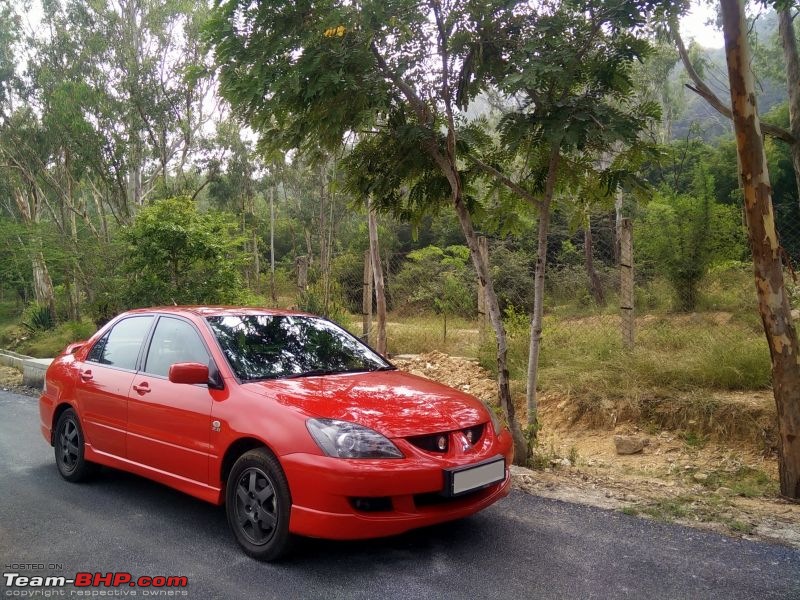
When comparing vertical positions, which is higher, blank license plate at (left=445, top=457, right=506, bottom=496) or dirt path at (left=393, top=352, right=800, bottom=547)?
blank license plate at (left=445, top=457, right=506, bottom=496)

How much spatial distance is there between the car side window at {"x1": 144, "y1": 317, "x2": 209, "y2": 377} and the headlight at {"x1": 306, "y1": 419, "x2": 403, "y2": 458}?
124cm

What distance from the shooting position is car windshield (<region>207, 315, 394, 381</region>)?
170 inches

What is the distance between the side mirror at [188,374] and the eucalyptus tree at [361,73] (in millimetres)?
2304

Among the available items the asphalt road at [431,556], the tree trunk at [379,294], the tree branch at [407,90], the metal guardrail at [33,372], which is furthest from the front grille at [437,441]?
the metal guardrail at [33,372]

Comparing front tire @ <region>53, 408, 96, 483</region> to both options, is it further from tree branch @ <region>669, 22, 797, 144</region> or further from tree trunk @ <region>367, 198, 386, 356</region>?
tree branch @ <region>669, 22, 797, 144</region>

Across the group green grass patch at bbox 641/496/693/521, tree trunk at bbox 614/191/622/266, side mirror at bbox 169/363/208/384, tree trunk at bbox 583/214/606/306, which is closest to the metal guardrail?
side mirror at bbox 169/363/208/384

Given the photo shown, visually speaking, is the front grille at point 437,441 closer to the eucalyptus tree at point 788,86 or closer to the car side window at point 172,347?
the car side window at point 172,347

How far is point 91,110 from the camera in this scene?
58.4 feet

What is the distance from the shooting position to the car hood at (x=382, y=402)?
11.9 feet

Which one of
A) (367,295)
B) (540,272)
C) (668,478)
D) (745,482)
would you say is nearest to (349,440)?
(540,272)

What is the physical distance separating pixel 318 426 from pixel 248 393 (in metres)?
0.63

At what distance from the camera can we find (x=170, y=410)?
4.31m

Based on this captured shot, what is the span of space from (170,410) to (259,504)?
42.5 inches

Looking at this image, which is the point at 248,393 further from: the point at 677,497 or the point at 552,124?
the point at 677,497
